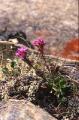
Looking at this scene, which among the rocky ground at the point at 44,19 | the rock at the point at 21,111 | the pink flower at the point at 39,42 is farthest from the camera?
the rocky ground at the point at 44,19

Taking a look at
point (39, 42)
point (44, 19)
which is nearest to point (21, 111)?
point (39, 42)

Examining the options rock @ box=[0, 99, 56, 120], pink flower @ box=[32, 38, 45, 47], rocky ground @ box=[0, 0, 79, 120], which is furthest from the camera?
rocky ground @ box=[0, 0, 79, 120]

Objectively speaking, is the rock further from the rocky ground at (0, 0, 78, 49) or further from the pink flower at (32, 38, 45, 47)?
the rocky ground at (0, 0, 78, 49)

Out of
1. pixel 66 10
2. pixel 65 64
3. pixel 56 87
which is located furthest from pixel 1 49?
pixel 66 10

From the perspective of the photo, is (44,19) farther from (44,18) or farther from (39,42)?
(39,42)

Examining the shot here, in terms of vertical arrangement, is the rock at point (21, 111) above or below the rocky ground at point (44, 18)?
above

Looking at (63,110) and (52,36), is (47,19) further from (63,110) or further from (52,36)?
(63,110)

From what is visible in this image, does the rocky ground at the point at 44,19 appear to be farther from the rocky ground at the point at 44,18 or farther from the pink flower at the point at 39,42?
the pink flower at the point at 39,42

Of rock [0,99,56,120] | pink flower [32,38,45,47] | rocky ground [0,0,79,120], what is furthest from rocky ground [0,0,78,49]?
rock [0,99,56,120]

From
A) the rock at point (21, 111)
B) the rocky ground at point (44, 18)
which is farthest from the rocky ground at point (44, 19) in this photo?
the rock at point (21, 111)
